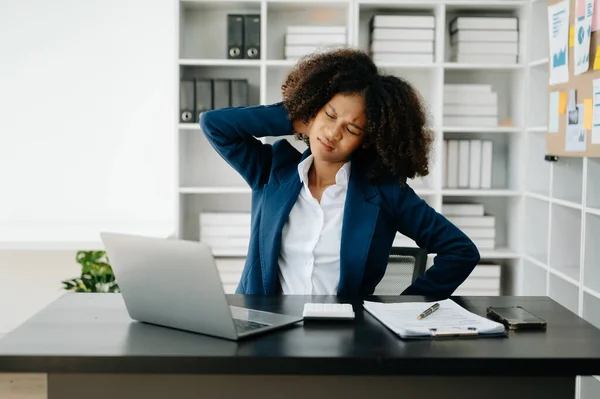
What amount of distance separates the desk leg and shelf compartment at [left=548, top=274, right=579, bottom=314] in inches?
84.5

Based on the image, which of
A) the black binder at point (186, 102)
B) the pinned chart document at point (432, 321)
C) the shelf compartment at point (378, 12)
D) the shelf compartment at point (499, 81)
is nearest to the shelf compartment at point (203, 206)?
the black binder at point (186, 102)

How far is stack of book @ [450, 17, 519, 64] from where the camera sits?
398 cm

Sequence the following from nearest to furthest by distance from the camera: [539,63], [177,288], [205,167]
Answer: [177,288] < [539,63] < [205,167]

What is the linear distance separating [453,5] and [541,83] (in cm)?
61

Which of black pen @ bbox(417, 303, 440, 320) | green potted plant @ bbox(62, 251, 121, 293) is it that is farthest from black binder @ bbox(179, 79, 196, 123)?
black pen @ bbox(417, 303, 440, 320)

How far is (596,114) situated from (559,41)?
0.54 metres

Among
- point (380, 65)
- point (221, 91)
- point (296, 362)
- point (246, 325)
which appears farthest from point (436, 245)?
point (221, 91)

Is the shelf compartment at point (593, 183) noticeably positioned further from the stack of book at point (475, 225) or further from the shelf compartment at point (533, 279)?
the stack of book at point (475, 225)

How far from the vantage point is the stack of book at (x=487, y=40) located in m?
3.98

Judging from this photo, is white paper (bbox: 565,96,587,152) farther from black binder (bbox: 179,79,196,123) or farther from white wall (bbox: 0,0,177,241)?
white wall (bbox: 0,0,177,241)

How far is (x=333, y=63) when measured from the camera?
87.3 inches

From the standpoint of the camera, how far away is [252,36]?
154 inches

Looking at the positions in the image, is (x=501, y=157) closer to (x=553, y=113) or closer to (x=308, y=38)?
(x=553, y=113)

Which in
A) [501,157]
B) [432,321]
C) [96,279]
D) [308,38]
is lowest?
[96,279]
